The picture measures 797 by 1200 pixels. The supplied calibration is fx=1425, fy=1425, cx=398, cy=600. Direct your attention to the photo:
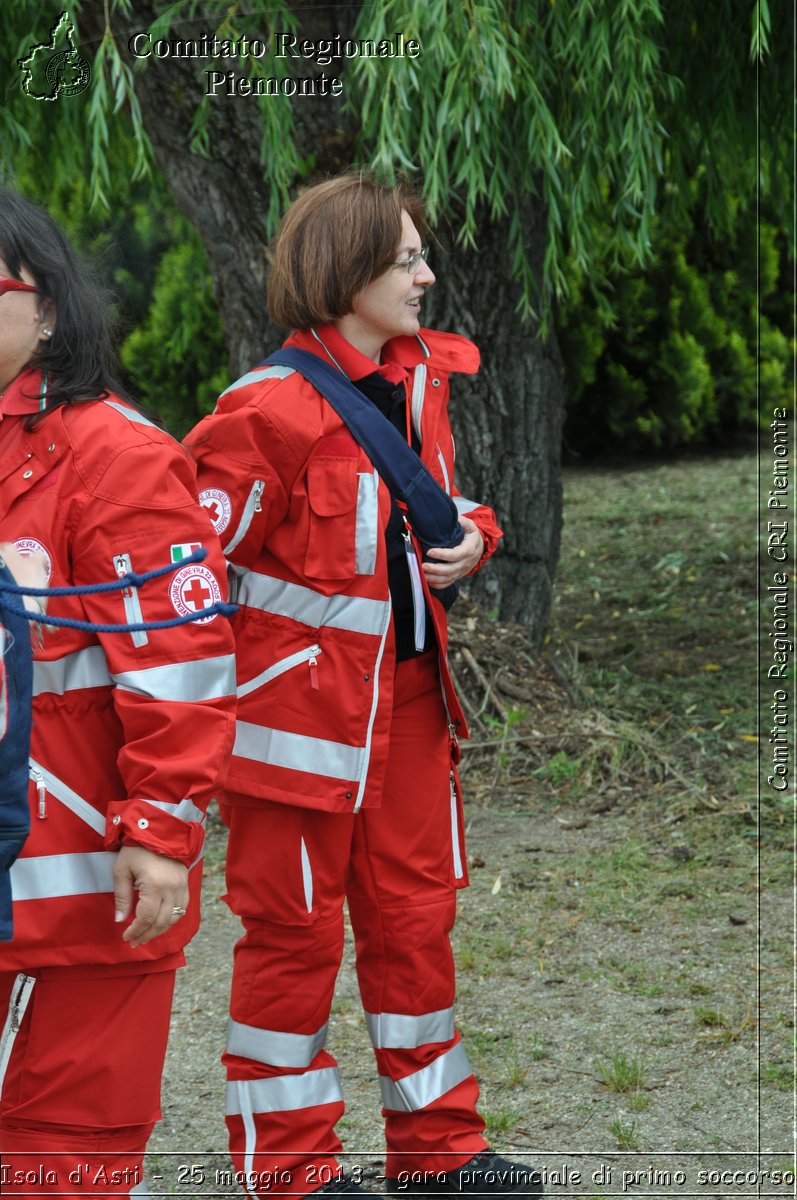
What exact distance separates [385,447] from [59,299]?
31.3 inches

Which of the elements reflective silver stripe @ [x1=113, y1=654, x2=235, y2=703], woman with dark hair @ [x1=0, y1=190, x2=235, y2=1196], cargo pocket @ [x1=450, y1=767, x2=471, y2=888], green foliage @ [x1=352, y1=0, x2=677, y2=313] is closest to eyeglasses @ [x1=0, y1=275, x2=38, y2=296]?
woman with dark hair @ [x1=0, y1=190, x2=235, y2=1196]

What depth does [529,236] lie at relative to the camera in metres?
6.18

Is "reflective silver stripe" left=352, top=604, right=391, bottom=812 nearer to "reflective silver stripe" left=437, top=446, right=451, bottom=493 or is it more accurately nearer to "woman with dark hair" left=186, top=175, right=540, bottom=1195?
"woman with dark hair" left=186, top=175, right=540, bottom=1195

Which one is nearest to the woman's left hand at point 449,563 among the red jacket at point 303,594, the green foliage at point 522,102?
the red jacket at point 303,594

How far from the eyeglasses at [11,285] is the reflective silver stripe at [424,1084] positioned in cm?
171

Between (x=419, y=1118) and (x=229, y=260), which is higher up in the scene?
(x=229, y=260)

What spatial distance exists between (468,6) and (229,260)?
176 centimetres

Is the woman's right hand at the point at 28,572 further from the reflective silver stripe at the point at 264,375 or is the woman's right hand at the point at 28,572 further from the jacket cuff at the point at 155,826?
the reflective silver stripe at the point at 264,375

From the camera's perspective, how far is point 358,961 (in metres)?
2.98

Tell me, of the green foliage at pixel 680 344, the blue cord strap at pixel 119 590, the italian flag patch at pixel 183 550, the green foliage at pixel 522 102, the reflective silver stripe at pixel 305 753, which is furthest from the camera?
the green foliage at pixel 680 344

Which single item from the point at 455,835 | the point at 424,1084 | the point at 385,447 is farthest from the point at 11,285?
the point at 424,1084

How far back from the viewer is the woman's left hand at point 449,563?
2.89m

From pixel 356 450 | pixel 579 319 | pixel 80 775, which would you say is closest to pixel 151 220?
pixel 579 319

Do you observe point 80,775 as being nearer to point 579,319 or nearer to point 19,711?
point 19,711
